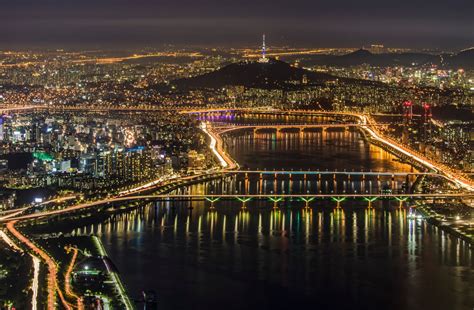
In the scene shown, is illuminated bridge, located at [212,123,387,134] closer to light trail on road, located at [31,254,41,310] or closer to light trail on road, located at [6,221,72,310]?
light trail on road, located at [6,221,72,310]

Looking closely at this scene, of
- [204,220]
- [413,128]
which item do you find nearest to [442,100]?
[413,128]

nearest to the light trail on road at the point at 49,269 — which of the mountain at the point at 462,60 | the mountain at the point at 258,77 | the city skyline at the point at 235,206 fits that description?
the city skyline at the point at 235,206

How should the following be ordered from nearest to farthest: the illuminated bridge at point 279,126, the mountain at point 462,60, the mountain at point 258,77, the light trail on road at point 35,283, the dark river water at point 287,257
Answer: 1. the light trail on road at point 35,283
2. the dark river water at point 287,257
3. the illuminated bridge at point 279,126
4. the mountain at point 258,77
5. the mountain at point 462,60

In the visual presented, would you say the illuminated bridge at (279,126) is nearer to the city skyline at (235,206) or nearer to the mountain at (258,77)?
the city skyline at (235,206)

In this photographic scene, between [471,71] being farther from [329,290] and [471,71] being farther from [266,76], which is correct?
[329,290]

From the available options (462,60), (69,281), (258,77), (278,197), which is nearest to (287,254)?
(69,281)

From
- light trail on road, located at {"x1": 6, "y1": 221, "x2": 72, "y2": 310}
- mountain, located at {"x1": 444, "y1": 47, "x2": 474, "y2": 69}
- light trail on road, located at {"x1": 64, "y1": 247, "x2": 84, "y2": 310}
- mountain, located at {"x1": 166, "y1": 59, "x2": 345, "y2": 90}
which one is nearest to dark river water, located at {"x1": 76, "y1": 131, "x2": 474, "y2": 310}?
light trail on road, located at {"x1": 64, "y1": 247, "x2": 84, "y2": 310}

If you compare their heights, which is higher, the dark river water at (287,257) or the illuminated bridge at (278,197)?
the illuminated bridge at (278,197)
